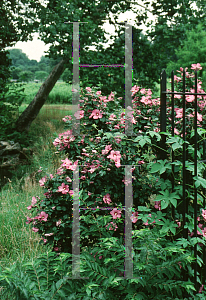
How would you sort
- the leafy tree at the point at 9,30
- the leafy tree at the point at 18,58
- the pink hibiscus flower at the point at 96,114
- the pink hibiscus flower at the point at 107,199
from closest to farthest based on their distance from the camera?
the pink hibiscus flower at the point at 107,199 → the pink hibiscus flower at the point at 96,114 → the leafy tree at the point at 9,30 → the leafy tree at the point at 18,58

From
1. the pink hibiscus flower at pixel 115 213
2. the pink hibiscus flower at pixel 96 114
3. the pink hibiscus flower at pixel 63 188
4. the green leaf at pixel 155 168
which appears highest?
the pink hibiscus flower at pixel 96 114

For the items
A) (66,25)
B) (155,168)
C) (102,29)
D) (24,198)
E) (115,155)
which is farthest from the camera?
(102,29)

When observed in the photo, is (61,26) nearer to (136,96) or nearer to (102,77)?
(102,77)

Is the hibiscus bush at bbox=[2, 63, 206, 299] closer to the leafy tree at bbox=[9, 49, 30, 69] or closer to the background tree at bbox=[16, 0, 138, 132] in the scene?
the background tree at bbox=[16, 0, 138, 132]

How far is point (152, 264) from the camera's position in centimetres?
196

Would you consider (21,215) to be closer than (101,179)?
No

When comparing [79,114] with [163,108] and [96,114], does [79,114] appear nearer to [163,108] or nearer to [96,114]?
[96,114]

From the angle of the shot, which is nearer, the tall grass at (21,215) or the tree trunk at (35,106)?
the tall grass at (21,215)

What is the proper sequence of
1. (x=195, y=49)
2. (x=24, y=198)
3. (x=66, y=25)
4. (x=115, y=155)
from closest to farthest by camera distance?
(x=115, y=155) → (x=24, y=198) → (x=66, y=25) → (x=195, y=49)

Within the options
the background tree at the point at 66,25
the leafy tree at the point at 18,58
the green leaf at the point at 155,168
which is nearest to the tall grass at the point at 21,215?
the green leaf at the point at 155,168

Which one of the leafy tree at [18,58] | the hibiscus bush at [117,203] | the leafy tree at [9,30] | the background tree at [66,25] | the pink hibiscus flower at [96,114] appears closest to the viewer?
the hibiscus bush at [117,203]

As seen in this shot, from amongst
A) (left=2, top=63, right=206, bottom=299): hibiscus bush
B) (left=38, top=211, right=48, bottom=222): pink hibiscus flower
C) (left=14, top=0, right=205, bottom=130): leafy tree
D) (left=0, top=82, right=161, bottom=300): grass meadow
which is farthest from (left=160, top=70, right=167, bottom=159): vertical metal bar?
(left=14, top=0, right=205, bottom=130): leafy tree

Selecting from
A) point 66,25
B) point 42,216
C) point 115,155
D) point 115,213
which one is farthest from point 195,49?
point 42,216

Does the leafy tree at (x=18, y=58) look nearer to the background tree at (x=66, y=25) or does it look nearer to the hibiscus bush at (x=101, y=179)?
the background tree at (x=66, y=25)
